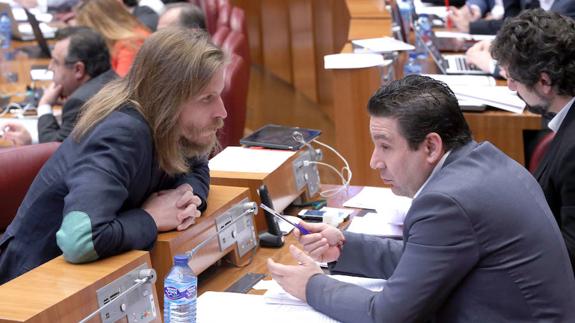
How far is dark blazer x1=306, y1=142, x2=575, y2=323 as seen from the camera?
172cm

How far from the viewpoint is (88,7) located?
5.11 m

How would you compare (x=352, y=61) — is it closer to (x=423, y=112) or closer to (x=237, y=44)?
(x=237, y=44)

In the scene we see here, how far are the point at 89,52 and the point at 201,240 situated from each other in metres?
1.96

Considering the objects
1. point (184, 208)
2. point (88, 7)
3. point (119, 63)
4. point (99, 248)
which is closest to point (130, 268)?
point (99, 248)

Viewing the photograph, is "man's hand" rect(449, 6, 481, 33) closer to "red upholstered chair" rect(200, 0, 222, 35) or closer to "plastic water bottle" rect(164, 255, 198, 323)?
"red upholstered chair" rect(200, 0, 222, 35)

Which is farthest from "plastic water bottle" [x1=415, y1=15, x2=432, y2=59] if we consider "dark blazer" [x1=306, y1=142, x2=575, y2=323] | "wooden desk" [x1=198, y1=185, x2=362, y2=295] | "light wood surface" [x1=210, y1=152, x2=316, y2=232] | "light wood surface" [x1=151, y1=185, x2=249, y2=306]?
"dark blazer" [x1=306, y1=142, x2=575, y2=323]

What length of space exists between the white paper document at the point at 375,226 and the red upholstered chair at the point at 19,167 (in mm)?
1015

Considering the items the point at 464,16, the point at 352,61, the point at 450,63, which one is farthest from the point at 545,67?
the point at 464,16

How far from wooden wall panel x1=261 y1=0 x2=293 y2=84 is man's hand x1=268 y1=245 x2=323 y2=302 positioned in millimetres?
4905

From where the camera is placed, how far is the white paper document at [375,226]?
2555mm

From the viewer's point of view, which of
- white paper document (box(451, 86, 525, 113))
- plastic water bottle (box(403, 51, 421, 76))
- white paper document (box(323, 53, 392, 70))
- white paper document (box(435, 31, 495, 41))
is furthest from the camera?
white paper document (box(435, 31, 495, 41))

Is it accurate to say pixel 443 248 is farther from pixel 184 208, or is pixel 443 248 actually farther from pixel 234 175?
pixel 234 175

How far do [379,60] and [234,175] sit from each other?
56.4 inches

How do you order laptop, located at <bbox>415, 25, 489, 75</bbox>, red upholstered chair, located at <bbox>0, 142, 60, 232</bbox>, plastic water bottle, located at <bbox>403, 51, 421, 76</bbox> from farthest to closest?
1. plastic water bottle, located at <bbox>403, 51, 421, 76</bbox>
2. laptop, located at <bbox>415, 25, 489, 75</bbox>
3. red upholstered chair, located at <bbox>0, 142, 60, 232</bbox>
